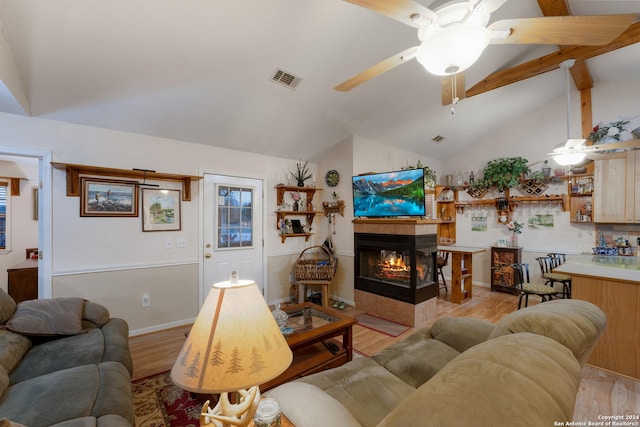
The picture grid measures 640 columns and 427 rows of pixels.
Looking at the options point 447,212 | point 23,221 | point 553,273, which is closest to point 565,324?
point 553,273

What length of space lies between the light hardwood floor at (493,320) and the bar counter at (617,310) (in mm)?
110

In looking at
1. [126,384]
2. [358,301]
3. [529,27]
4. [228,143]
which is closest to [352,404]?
[126,384]

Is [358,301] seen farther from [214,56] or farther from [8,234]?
[8,234]

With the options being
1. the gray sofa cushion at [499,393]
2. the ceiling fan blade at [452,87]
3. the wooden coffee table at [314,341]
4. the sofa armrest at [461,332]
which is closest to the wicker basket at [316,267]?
the wooden coffee table at [314,341]

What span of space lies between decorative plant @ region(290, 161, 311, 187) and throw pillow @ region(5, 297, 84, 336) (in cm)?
300

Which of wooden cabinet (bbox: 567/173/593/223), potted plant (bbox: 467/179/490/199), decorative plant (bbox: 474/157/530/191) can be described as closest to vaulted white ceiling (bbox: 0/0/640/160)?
decorative plant (bbox: 474/157/530/191)

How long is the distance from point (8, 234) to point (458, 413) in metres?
6.18

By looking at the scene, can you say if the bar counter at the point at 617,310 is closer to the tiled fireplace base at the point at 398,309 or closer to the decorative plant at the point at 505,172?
the tiled fireplace base at the point at 398,309

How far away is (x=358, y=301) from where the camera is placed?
3959 millimetres

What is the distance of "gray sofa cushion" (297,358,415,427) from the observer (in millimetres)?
1268

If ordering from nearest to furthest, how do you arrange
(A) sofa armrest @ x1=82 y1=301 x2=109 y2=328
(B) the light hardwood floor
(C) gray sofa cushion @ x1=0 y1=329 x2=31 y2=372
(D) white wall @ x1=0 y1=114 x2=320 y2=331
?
(C) gray sofa cushion @ x1=0 y1=329 x2=31 y2=372, (B) the light hardwood floor, (A) sofa armrest @ x1=82 y1=301 x2=109 y2=328, (D) white wall @ x1=0 y1=114 x2=320 y2=331

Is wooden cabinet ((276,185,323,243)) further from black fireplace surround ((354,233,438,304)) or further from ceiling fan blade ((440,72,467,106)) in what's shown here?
ceiling fan blade ((440,72,467,106))

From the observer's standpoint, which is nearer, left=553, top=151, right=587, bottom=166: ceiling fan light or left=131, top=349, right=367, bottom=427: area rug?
left=131, top=349, right=367, bottom=427: area rug

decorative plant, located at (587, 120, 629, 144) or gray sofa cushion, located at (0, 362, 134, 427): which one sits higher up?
decorative plant, located at (587, 120, 629, 144)
